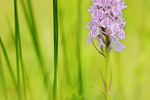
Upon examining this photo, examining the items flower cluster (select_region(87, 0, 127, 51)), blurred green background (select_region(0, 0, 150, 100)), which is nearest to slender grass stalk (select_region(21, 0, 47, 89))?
blurred green background (select_region(0, 0, 150, 100))

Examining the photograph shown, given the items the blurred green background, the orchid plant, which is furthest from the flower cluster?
the blurred green background

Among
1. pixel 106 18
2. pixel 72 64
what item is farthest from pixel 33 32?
pixel 106 18

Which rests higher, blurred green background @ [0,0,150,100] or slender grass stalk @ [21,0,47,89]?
slender grass stalk @ [21,0,47,89]

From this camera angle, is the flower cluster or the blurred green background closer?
the flower cluster

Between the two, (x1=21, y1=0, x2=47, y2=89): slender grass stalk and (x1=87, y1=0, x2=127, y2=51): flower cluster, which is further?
(x1=21, y1=0, x2=47, y2=89): slender grass stalk

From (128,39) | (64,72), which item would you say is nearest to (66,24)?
(64,72)

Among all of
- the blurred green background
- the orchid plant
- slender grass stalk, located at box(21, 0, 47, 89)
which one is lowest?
the blurred green background

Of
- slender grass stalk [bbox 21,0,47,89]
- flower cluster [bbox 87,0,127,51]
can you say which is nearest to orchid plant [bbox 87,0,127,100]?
flower cluster [bbox 87,0,127,51]

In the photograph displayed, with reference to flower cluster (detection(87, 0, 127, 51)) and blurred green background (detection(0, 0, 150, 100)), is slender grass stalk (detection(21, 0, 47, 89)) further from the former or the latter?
flower cluster (detection(87, 0, 127, 51))

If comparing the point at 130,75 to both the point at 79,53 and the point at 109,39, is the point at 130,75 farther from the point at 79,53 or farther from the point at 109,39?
the point at 109,39

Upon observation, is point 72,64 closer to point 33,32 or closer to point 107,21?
point 33,32

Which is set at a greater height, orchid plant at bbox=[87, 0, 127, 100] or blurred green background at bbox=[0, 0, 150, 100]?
orchid plant at bbox=[87, 0, 127, 100]
